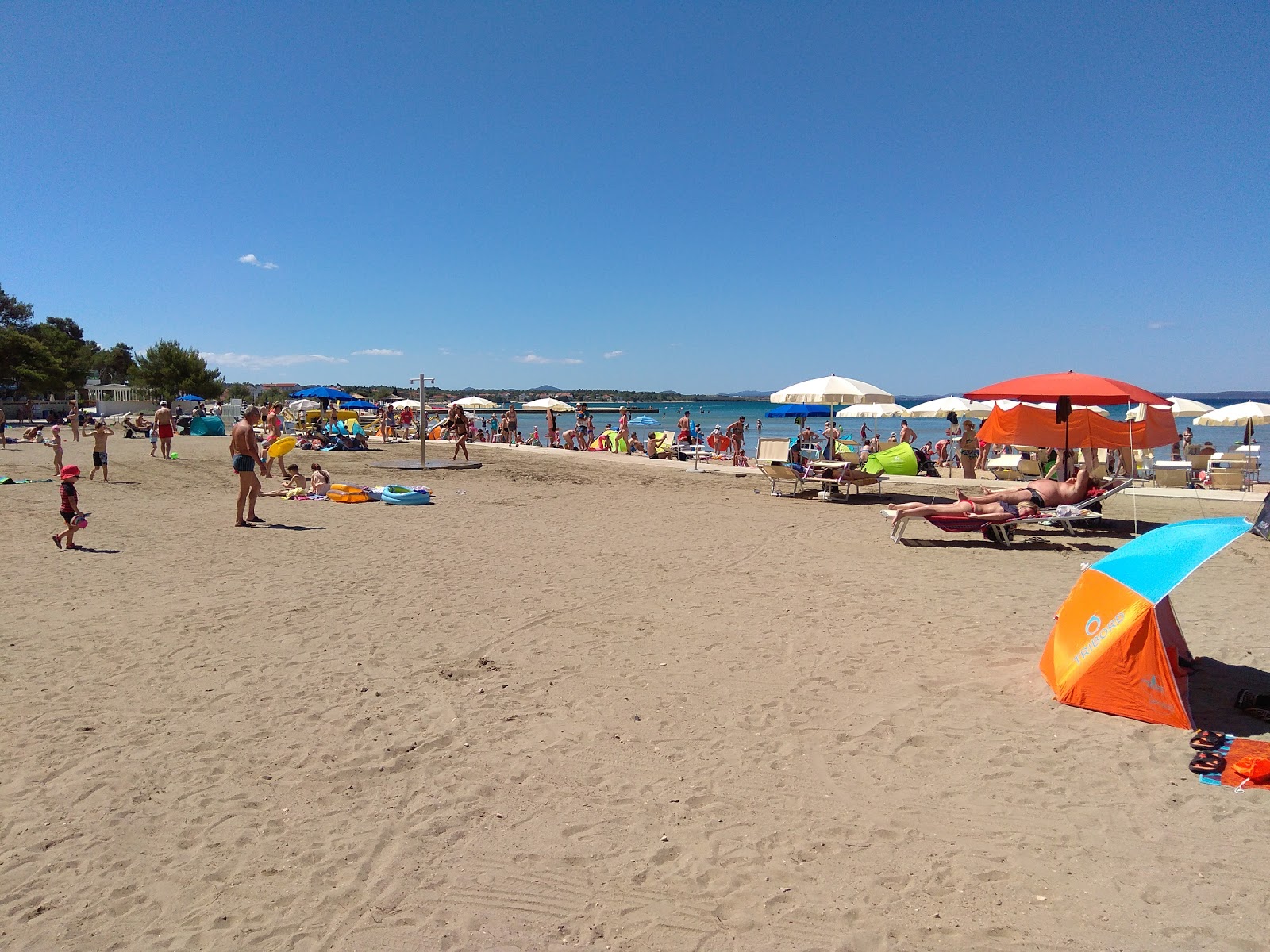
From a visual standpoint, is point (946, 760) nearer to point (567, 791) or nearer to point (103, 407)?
point (567, 791)

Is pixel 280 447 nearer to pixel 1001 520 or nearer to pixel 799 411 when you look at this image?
pixel 799 411

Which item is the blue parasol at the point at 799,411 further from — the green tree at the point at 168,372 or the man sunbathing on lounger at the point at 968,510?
the green tree at the point at 168,372

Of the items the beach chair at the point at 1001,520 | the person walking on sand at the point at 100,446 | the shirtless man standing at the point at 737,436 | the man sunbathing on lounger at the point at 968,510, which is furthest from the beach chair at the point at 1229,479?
the person walking on sand at the point at 100,446

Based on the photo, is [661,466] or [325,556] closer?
[325,556]

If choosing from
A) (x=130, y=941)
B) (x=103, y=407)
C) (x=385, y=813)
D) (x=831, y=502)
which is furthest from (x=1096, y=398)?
(x=103, y=407)

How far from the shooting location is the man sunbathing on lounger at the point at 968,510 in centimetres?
946

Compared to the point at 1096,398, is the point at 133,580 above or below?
below

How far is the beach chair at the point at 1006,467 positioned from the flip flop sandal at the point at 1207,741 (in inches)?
594

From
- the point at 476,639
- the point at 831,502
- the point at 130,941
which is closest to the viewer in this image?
the point at 130,941

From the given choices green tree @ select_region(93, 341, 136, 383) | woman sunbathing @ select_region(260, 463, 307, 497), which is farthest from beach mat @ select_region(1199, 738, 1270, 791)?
green tree @ select_region(93, 341, 136, 383)

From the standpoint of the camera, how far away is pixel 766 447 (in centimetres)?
1564

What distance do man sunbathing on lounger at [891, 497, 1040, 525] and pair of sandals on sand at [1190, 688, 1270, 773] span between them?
195 inches

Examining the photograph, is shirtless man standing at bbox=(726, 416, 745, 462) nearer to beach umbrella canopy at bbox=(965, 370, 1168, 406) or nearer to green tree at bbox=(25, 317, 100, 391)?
beach umbrella canopy at bbox=(965, 370, 1168, 406)

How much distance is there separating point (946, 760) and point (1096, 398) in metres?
7.90
